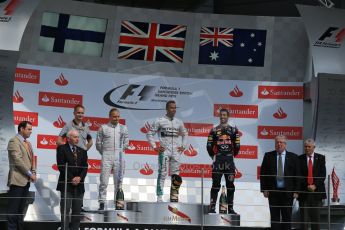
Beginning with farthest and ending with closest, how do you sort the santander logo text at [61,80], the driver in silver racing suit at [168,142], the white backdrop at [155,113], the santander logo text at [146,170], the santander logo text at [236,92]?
1. the santander logo text at [236,92]
2. the santander logo text at [146,170]
3. the santander logo text at [61,80]
4. the white backdrop at [155,113]
5. the driver in silver racing suit at [168,142]

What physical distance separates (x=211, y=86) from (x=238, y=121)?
694mm

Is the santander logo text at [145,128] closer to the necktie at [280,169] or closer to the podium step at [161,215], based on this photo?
the podium step at [161,215]

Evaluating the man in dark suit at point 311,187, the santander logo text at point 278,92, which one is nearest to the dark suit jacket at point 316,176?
the man in dark suit at point 311,187

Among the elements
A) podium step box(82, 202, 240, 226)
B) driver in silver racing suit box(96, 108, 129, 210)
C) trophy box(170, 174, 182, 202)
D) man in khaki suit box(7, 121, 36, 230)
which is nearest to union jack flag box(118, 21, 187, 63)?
driver in silver racing suit box(96, 108, 129, 210)

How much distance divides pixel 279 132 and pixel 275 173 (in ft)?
9.36

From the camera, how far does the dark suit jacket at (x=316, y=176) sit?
11.1 metres

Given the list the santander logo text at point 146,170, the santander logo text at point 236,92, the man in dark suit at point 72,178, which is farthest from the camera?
the santander logo text at point 236,92

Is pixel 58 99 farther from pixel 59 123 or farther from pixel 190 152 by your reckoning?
pixel 190 152

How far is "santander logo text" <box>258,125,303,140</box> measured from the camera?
13.7 meters

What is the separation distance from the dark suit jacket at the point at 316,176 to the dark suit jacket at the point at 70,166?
9.16 feet

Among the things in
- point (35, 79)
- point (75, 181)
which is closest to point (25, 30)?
point (35, 79)

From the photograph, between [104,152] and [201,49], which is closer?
[104,152]

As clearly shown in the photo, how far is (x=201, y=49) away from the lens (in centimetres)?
1372

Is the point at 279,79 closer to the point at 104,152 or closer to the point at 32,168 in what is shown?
the point at 104,152
